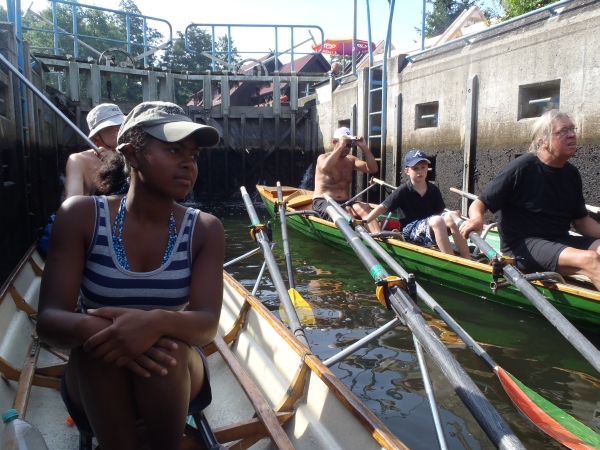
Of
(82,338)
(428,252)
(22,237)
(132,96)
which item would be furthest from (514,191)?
(132,96)

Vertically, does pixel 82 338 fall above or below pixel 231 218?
above

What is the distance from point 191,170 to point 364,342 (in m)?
1.30

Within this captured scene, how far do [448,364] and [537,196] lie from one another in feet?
9.65

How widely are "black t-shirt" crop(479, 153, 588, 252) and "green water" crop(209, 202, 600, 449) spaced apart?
91 cm

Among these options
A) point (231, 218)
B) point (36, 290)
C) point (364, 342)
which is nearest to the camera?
point (364, 342)

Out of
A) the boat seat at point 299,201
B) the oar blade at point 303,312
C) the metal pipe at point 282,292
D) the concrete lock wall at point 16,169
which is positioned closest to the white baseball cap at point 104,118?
the metal pipe at point 282,292

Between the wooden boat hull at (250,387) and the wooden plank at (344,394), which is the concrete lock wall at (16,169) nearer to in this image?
the wooden boat hull at (250,387)

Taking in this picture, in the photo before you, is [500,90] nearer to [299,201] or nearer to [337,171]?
[337,171]

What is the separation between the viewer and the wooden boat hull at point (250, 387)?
212 cm

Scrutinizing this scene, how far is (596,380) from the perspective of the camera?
3.59 m

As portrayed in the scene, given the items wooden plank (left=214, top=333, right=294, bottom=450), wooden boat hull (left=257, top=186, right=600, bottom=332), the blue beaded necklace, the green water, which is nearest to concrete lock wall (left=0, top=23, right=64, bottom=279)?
the green water

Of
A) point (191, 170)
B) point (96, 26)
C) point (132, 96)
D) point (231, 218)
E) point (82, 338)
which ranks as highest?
point (96, 26)

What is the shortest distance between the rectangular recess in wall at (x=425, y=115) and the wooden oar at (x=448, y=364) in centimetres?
779

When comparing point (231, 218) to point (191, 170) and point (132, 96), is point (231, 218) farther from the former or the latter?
point (132, 96)
